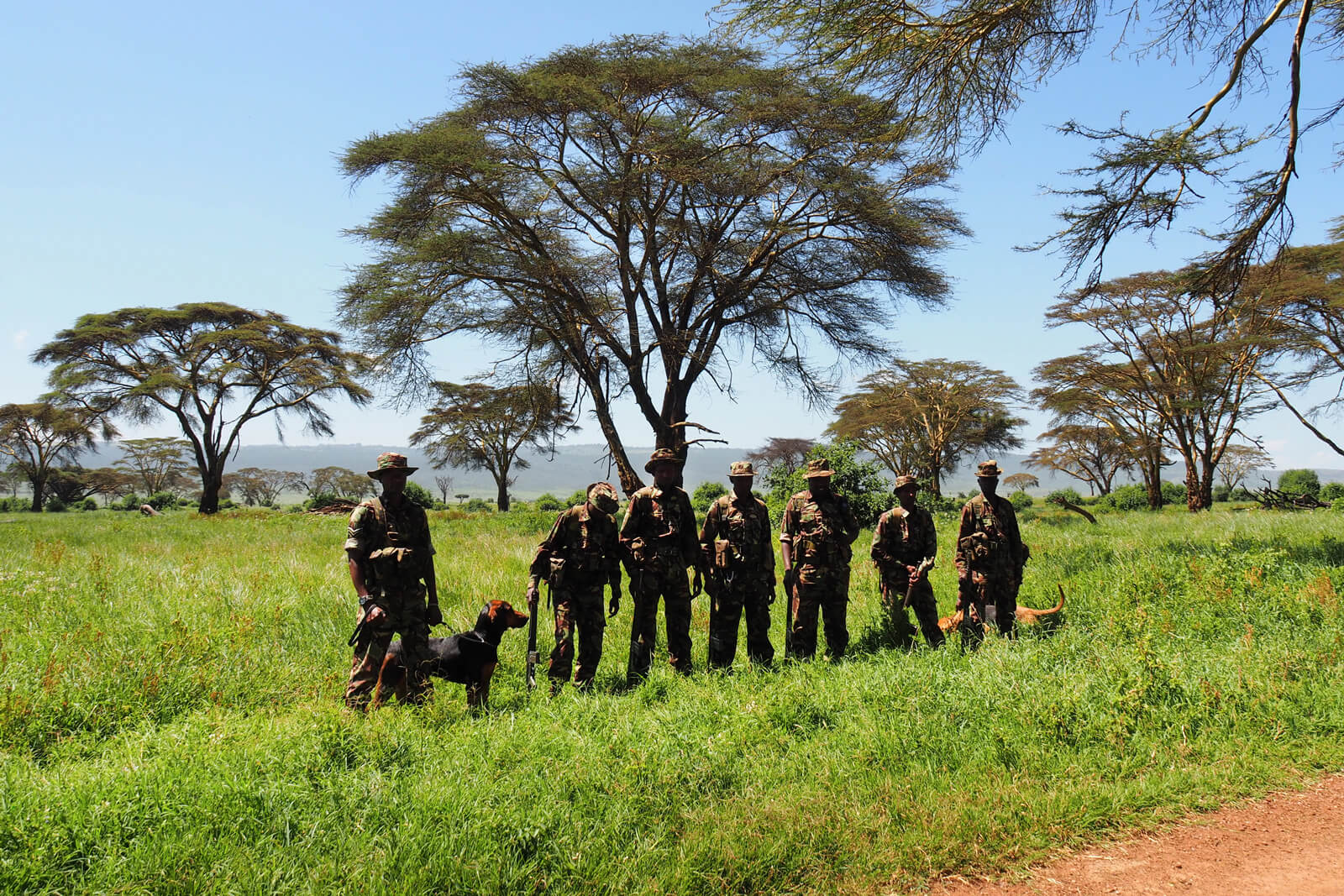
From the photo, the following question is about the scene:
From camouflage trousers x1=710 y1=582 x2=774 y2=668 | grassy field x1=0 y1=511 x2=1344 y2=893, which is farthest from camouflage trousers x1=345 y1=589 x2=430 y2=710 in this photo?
camouflage trousers x1=710 y1=582 x2=774 y2=668

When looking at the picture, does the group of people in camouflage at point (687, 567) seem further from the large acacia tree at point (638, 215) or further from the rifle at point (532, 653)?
the large acacia tree at point (638, 215)

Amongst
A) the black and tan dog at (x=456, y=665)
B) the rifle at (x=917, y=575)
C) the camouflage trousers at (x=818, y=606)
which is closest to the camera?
the black and tan dog at (x=456, y=665)

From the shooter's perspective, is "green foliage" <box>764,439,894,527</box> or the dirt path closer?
the dirt path

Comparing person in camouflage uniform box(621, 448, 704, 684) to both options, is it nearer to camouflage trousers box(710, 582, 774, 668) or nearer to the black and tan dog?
camouflage trousers box(710, 582, 774, 668)

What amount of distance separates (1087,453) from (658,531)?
52105mm

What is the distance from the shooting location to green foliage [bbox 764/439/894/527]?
15172 millimetres

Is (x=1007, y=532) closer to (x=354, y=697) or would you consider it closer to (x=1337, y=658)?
(x=1337, y=658)

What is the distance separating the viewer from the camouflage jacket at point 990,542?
22.0 ft

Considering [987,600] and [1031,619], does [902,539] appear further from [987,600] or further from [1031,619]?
[1031,619]

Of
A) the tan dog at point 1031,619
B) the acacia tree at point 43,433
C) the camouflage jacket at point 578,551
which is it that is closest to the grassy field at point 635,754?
the tan dog at point 1031,619

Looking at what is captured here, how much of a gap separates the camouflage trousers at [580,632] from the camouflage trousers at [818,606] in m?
1.72

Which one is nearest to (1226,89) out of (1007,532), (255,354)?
(1007,532)

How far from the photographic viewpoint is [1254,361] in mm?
23922

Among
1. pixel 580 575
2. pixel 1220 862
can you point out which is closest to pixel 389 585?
pixel 580 575
